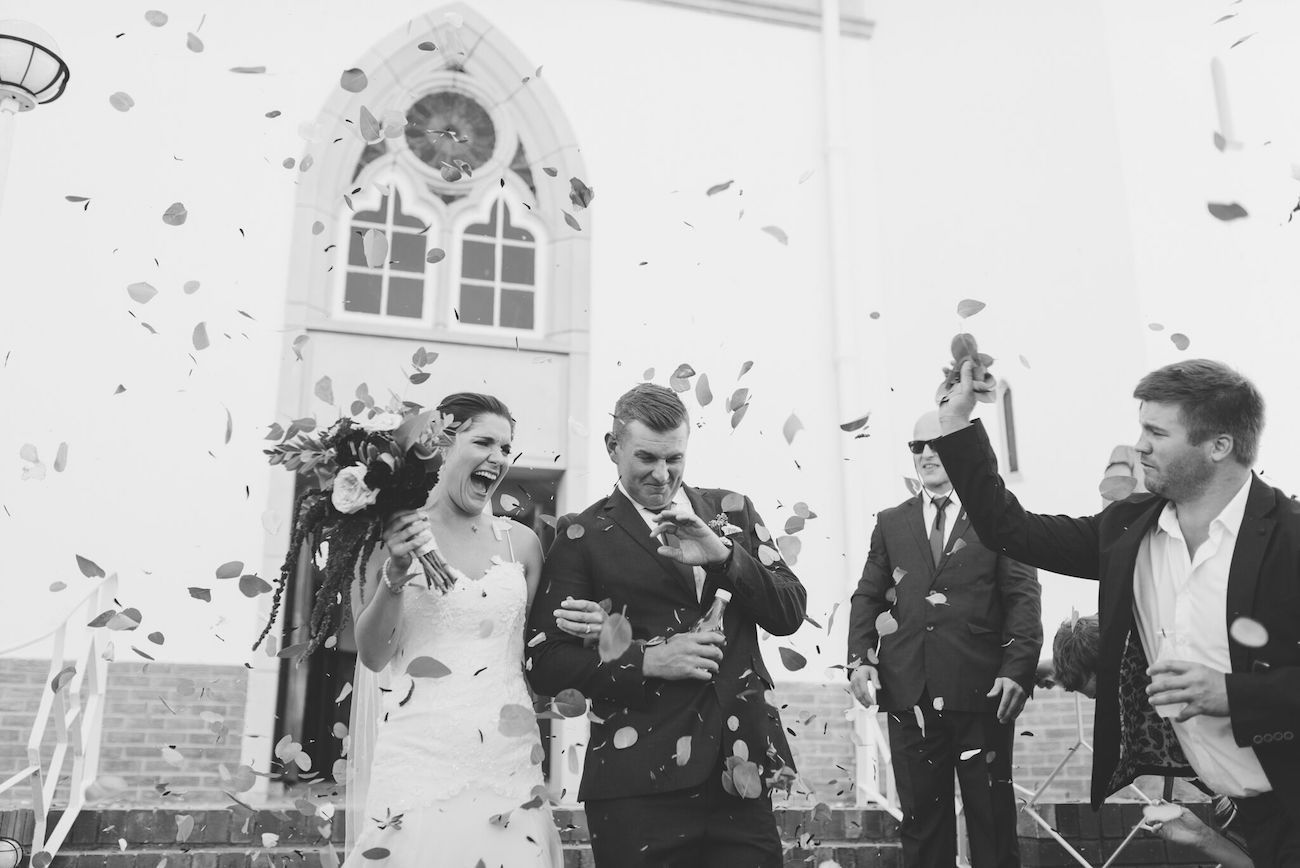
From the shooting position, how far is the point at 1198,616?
271cm

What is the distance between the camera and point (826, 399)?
26.8ft

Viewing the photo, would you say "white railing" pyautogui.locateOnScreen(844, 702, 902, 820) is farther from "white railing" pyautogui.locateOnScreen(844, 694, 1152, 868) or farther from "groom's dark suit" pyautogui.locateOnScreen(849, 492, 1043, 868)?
"groom's dark suit" pyautogui.locateOnScreen(849, 492, 1043, 868)

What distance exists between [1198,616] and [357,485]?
77.6 inches

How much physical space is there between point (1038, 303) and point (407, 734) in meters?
6.09

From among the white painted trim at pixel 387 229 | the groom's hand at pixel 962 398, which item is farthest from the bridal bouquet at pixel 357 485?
the white painted trim at pixel 387 229

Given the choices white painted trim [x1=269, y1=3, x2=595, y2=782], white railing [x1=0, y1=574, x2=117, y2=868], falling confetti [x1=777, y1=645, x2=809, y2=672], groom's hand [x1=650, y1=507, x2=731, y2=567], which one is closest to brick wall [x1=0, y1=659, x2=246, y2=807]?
white railing [x1=0, y1=574, x2=117, y2=868]

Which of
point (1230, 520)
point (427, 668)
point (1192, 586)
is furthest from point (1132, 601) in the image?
point (427, 668)

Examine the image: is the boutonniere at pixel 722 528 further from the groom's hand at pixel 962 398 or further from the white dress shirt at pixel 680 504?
the groom's hand at pixel 962 398

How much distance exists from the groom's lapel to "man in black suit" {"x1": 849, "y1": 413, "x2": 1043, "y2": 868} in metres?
1.42

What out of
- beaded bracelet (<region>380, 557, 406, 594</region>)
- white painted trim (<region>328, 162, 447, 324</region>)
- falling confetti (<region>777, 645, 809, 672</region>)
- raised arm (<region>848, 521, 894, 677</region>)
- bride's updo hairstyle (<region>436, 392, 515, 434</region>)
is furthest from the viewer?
white painted trim (<region>328, 162, 447, 324</region>)

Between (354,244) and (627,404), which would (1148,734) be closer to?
(627,404)

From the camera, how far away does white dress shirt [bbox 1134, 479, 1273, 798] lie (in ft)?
8.65

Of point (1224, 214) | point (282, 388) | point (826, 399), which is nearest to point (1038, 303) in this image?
point (826, 399)

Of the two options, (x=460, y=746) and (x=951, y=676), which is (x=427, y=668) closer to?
(x=460, y=746)
